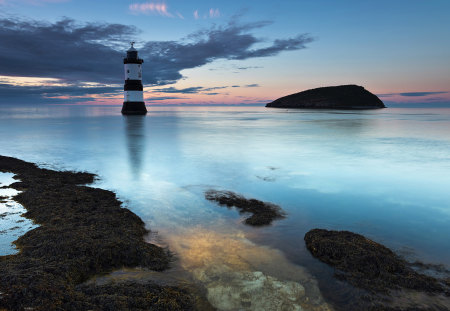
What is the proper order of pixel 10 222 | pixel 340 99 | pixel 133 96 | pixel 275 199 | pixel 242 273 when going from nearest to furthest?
pixel 242 273
pixel 10 222
pixel 275 199
pixel 133 96
pixel 340 99

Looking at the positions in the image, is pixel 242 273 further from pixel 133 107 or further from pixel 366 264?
pixel 133 107

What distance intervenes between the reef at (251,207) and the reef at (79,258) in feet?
7.46

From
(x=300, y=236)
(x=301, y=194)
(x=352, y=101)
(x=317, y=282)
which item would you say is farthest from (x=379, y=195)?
(x=352, y=101)

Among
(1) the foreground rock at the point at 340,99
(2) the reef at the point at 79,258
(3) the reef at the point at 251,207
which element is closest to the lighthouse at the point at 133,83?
(2) the reef at the point at 79,258

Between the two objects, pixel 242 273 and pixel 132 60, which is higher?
pixel 132 60

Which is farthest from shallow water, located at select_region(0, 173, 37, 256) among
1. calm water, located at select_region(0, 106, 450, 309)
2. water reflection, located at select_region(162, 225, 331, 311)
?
water reflection, located at select_region(162, 225, 331, 311)

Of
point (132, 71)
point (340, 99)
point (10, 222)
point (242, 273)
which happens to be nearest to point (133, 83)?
point (132, 71)

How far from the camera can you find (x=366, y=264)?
14.9ft

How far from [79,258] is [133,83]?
128 ft

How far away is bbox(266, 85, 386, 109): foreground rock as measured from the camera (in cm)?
13975

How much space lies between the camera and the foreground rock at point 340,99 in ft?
458

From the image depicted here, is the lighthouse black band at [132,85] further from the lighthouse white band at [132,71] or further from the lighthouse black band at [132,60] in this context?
the lighthouse black band at [132,60]

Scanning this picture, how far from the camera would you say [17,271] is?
12.6ft

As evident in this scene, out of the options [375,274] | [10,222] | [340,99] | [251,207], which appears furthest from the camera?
[340,99]
